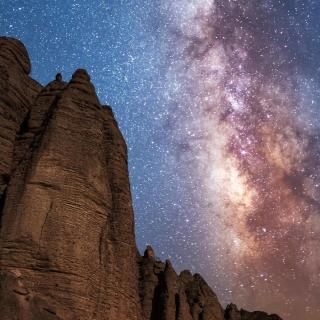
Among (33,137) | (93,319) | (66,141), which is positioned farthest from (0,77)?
(93,319)

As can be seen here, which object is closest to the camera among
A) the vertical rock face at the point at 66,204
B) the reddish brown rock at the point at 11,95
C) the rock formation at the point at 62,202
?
the rock formation at the point at 62,202

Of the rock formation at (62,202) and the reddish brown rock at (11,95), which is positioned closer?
the rock formation at (62,202)

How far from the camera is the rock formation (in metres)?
19.0

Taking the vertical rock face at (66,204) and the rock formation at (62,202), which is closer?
the rock formation at (62,202)

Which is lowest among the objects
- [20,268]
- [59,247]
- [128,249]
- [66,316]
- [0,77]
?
[66,316]

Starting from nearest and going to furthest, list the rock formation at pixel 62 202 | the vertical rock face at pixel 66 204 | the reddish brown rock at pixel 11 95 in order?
the rock formation at pixel 62 202 < the vertical rock face at pixel 66 204 < the reddish brown rock at pixel 11 95

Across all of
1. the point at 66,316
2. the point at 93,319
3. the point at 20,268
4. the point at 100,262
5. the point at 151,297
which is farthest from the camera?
the point at 151,297

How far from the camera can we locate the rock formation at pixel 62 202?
19.0 meters

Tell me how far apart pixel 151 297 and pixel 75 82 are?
2120 centimetres

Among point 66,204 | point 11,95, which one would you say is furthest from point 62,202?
point 11,95

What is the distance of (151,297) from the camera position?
40.0 meters

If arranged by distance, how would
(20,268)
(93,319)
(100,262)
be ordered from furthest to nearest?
1. (100,262)
2. (93,319)
3. (20,268)

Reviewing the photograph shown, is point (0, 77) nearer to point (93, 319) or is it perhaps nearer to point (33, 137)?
point (33, 137)

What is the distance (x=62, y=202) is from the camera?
2102 centimetres
